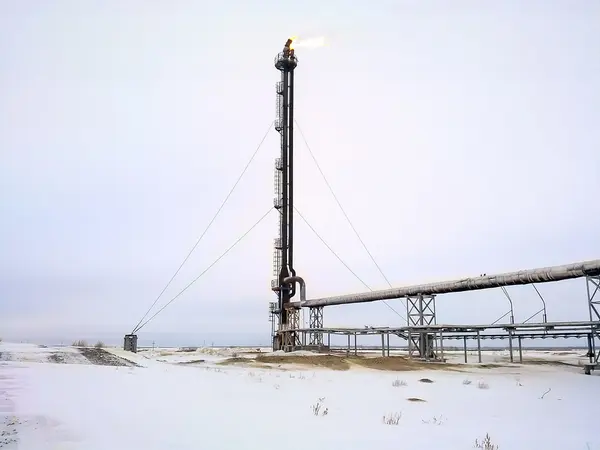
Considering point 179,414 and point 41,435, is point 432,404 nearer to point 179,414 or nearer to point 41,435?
point 179,414

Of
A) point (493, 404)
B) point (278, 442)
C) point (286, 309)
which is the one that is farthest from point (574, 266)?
point (286, 309)

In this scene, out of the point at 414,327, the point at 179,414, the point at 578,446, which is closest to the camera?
the point at 578,446

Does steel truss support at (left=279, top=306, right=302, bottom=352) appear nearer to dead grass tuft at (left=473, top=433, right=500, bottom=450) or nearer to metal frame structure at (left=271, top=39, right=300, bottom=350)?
metal frame structure at (left=271, top=39, right=300, bottom=350)

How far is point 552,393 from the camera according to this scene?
1529cm

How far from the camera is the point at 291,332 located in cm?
4559

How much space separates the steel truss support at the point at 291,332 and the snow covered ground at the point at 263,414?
29.4 metres

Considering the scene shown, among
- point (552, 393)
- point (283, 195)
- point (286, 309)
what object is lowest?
point (552, 393)

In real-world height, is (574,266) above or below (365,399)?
above

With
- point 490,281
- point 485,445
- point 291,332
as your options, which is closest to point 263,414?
point 485,445

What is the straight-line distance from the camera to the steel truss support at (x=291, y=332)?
44.6 metres

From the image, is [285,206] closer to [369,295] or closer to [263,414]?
[369,295]

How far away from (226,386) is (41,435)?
666 cm

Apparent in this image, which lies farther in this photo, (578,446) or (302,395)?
(302,395)

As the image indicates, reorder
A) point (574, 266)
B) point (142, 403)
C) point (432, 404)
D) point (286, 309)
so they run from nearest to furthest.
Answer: point (142, 403), point (432, 404), point (574, 266), point (286, 309)
